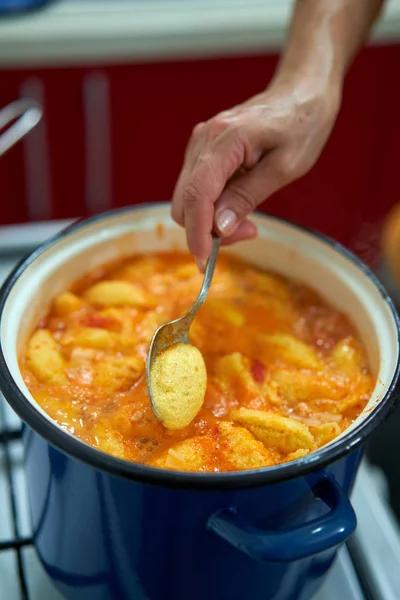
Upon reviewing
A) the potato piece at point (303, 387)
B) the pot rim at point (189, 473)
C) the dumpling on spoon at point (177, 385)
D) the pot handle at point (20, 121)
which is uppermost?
the pot handle at point (20, 121)

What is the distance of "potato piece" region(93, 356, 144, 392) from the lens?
900 millimetres

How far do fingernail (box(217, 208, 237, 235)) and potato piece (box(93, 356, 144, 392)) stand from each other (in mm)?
202

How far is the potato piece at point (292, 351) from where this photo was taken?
0.96 m

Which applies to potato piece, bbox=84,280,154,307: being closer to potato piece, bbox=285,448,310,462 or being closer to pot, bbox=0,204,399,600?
pot, bbox=0,204,399,600

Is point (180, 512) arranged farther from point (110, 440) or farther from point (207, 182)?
point (207, 182)

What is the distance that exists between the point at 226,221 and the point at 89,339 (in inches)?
9.5

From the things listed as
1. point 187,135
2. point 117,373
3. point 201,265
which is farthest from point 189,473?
point 187,135

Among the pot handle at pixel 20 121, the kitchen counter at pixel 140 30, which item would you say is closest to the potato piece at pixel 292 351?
the pot handle at pixel 20 121

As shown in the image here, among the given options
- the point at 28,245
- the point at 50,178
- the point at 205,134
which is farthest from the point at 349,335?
the point at 50,178

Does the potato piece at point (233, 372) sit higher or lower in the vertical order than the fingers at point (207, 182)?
lower

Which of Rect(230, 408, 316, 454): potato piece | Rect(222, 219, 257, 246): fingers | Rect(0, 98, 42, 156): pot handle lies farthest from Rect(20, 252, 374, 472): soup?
Rect(0, 98, 42, 156): pot handle

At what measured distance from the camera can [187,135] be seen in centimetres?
216

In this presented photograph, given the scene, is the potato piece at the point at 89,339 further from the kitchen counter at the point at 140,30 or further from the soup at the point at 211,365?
the kitchen counter at the point at 140,30

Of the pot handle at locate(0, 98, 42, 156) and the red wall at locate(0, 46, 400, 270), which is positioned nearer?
the pot handle at locate(0, 98, 42, 156)
